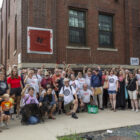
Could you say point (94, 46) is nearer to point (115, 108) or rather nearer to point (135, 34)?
point (135, 34)

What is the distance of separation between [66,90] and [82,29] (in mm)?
6028

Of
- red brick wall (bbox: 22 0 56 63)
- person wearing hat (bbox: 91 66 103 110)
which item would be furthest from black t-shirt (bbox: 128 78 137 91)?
red brick wall (bbox: 22 0 56 63)

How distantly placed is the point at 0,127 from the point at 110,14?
1050cm

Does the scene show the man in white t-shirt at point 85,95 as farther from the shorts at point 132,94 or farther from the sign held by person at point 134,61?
the sign held by person at point 134,61

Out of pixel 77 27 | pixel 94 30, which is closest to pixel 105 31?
pixel 94 30

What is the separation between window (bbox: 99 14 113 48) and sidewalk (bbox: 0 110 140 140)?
22.2 ft

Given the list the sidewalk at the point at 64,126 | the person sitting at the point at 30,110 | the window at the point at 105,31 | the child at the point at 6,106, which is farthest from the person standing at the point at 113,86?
the window at the point at 105,31

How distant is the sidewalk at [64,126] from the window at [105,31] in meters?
6.77

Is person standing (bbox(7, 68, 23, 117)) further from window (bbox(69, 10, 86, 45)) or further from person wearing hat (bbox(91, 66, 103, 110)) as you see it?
window (bbox(69, 10, 86, 45))

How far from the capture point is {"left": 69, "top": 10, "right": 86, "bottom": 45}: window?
11039mm

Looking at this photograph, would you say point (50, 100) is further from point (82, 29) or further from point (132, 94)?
point (82, 29)

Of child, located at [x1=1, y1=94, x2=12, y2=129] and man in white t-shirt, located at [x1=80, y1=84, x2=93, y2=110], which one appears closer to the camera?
child, located at [x1=1, y1=94, x2=12, y2=129]

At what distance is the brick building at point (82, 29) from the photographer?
943cm

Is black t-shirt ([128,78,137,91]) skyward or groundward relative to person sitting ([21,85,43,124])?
skyward
